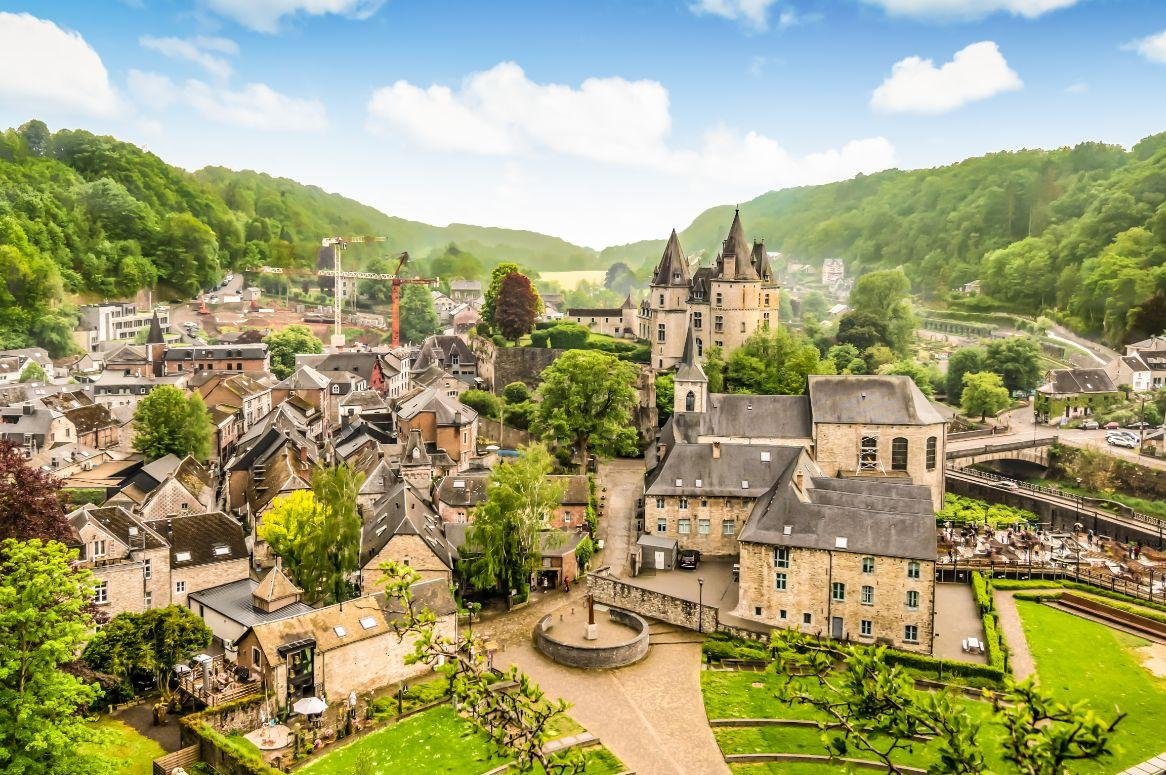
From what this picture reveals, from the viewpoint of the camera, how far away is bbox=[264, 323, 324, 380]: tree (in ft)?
256

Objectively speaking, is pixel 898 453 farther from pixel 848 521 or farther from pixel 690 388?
pixel 848 521

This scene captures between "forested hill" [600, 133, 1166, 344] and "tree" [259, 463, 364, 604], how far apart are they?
240 feet

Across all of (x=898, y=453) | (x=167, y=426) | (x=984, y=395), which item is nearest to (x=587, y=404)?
(x=898, y=453)

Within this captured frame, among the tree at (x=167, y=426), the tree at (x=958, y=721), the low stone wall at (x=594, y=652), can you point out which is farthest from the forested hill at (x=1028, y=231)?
the tree at (x=958, y=721)

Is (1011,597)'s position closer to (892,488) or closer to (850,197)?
(892,488)

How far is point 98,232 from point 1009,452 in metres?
87.0

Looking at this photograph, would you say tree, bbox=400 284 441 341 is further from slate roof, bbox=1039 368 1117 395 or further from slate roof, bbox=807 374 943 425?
slate roof, bbox=807 374 943 425

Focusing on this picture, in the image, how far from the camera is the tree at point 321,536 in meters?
32.5

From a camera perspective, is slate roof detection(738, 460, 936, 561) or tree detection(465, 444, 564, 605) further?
tree detection(465, 444, 564, 605)

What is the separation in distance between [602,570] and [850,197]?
160874mm

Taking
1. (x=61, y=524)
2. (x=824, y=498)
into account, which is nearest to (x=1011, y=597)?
(x=824, y=498)

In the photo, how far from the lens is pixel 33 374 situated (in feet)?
212

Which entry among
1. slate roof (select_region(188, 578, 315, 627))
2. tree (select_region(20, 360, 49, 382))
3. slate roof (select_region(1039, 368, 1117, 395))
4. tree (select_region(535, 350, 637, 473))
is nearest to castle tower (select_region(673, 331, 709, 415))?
tree (select_region(535, 350, 637, 473))

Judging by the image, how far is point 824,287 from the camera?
147 m
